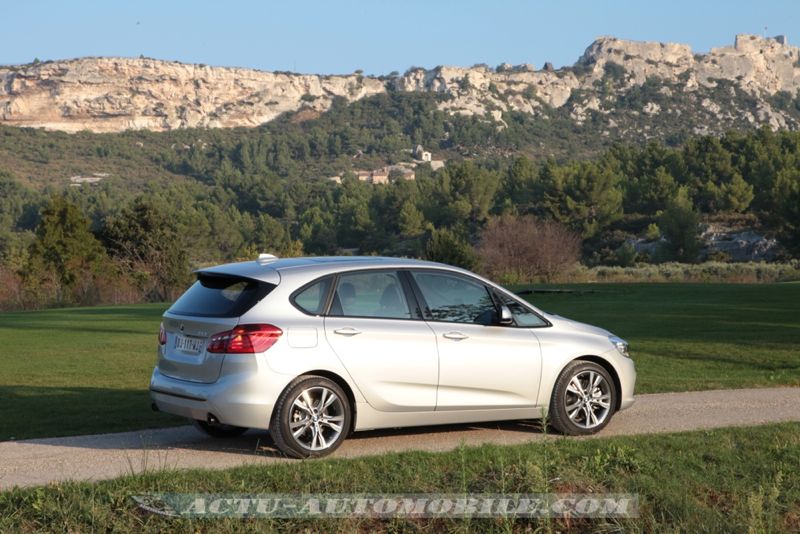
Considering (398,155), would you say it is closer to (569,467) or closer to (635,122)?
(635,122)

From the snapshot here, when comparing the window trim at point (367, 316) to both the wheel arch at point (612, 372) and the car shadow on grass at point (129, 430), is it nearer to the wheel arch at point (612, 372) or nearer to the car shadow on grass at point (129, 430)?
the car shadow on grass at point (129, 430)

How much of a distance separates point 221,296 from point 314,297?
808 mm

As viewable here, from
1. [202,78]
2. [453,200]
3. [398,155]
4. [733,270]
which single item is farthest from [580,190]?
[202,78]

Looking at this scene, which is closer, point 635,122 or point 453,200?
point 453,200

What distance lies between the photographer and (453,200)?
89875 mm

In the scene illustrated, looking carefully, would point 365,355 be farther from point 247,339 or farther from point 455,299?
point 455,299

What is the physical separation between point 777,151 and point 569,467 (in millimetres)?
83353

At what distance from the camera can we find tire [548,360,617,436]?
987 centimetres

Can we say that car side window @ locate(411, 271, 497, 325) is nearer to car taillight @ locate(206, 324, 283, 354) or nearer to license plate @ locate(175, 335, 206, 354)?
car taillight @ locate(206, 324, 283, 354)

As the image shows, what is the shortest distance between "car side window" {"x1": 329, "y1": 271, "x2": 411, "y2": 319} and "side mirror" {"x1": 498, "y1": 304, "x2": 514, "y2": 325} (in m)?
0.90

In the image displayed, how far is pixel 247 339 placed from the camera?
860 cm

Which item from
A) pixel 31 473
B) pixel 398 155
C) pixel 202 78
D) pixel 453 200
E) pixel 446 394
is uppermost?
pixel 202 78

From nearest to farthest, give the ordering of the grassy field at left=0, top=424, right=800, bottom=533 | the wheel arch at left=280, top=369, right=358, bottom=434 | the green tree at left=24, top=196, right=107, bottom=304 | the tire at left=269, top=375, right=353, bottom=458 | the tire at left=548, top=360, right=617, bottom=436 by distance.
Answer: the grassy field at left=0, top=424, right=800, bottom=533, the tire at left=269, top=375, right=353, bottom=458, the wheel arch at left=280, top=369, right=358, bottom=434, the tire at left=548, top=360, right=617, bottom=436, the green tree at left=24, top=196, right=107, bottom=304

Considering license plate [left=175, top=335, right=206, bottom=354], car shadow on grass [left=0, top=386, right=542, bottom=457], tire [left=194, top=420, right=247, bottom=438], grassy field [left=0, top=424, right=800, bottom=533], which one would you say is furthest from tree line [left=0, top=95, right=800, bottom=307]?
grassy field [left=0, top=424, right=800, bottom=533]
